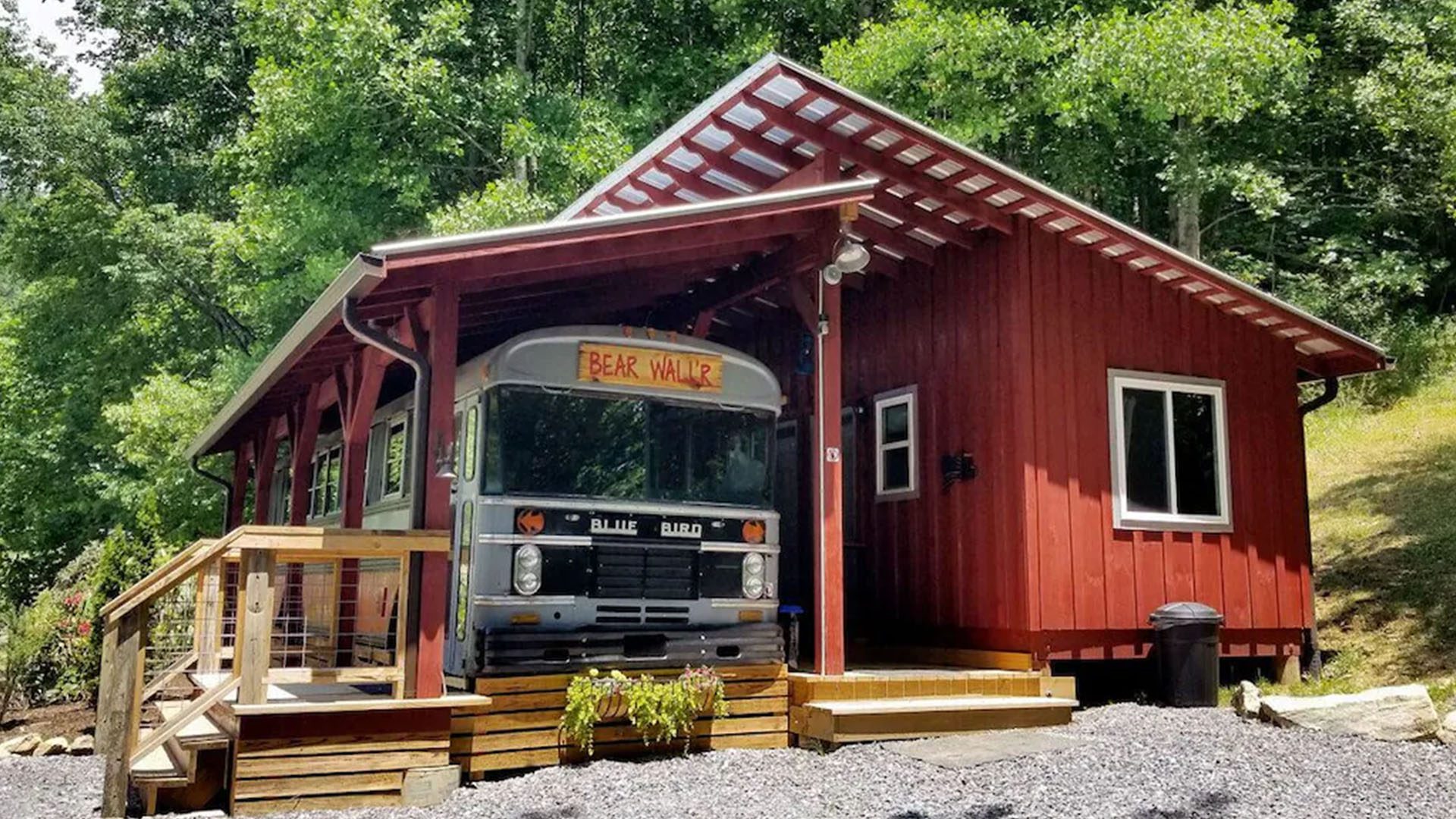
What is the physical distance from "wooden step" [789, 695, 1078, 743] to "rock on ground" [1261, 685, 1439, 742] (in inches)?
59.5

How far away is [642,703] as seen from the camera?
704 centimetres

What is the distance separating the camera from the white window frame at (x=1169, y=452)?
30.4ft

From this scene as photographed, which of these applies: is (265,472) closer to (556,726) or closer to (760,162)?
(760,162)

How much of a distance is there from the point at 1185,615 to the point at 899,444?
8.78 feet

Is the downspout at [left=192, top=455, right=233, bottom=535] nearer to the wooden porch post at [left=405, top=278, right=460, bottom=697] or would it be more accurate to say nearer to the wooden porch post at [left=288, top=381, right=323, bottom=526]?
the wooden porch post at [left=288, top=381, right=323, bottom=526]

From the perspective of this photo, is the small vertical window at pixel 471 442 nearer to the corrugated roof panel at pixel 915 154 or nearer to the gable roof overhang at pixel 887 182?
the gable roof overhang at pixel 887 182

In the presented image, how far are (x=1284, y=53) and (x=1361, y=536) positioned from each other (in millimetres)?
6565

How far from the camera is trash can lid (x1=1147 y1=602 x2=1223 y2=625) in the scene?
8828 millimetres

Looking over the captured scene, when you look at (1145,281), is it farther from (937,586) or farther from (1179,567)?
(937,586)

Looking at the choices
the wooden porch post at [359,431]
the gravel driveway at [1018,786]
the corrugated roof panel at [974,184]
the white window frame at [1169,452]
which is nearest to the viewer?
the gravel driveway at [1018,786]

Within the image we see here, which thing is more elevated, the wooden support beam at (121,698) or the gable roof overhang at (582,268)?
the gable roof overhang at (582,268)

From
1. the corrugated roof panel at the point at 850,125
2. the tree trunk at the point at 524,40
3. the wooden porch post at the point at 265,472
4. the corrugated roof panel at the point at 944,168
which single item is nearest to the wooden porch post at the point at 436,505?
the corrugated roof panel at the point at 850,125

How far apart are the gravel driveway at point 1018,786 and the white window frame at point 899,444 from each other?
2760 millimetres

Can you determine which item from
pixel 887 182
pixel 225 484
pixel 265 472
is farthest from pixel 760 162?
pixel 225 484
